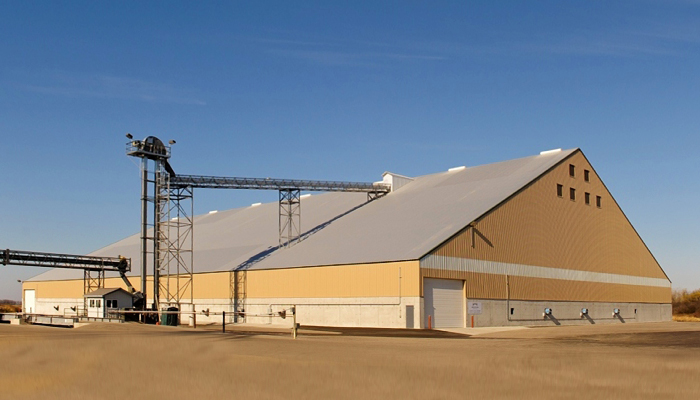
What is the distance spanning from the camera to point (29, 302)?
9019 cm

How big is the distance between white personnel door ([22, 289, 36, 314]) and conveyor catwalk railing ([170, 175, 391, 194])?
39.4 metres

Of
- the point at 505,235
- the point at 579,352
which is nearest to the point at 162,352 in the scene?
the point at 579,352

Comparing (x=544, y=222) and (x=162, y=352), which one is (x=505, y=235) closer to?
(x=544, y=222)

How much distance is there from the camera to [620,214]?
6994 centimetres

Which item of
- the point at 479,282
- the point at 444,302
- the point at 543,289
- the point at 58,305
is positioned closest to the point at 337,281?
the point at 444,302

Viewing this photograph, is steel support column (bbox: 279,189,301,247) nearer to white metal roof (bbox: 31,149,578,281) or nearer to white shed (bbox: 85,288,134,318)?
white metal roof (bbox: 31,149,578,281)

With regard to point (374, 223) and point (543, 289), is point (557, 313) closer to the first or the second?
point (543, 289)

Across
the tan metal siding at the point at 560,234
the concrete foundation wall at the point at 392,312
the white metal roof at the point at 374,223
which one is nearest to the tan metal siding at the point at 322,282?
the concrete foundation wall at the point at 392,312

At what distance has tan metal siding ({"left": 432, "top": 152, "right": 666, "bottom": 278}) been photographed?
5188 cm

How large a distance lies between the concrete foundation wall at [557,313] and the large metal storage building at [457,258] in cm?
14

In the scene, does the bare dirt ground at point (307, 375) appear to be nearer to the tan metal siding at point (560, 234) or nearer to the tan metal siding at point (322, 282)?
the tan metal siding at point (322, 282)

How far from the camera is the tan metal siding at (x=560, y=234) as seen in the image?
51.9 m

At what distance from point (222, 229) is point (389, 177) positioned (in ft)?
75.4

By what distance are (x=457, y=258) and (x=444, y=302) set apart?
325cm
